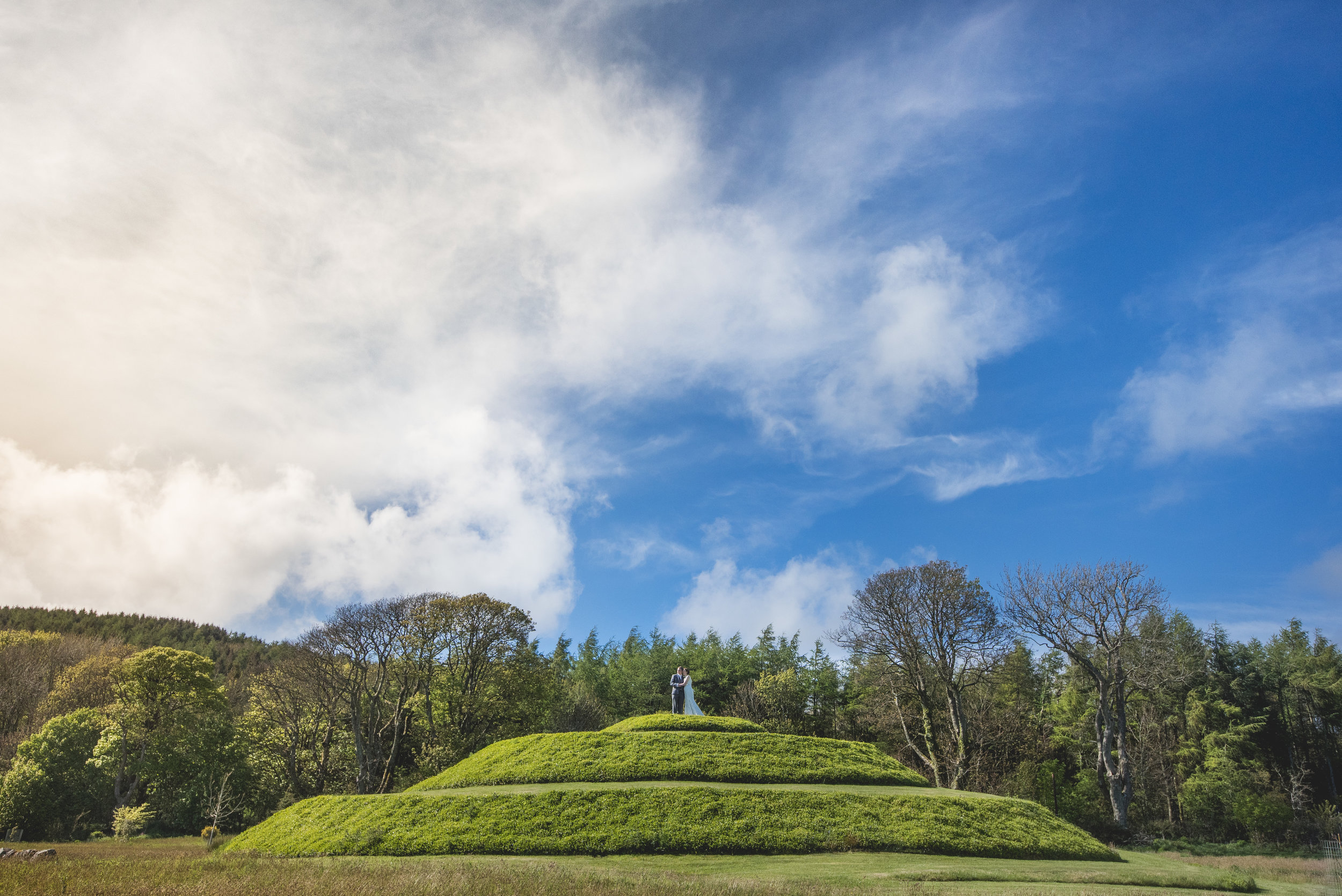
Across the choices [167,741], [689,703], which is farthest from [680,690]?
[167,741]

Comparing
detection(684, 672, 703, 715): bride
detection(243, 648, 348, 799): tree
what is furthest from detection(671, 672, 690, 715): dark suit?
detection(243, 648, 348, 799): tree

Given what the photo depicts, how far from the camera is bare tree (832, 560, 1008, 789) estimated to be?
4453 cm

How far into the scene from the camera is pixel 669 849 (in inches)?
830

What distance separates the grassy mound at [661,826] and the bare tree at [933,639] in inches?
754

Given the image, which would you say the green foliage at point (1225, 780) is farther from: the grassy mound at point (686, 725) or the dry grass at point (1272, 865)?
the grassy mound at point (686, 725)

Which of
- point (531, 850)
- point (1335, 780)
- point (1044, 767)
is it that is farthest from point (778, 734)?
point (1335, 780)

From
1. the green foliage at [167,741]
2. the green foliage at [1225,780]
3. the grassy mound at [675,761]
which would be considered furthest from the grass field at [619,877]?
the green foliage at [167,741]

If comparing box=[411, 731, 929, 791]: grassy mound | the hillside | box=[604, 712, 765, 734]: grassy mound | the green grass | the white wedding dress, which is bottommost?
the green grass

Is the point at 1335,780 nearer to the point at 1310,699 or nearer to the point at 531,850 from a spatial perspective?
the point at 1310,699

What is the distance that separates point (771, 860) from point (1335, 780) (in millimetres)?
60124

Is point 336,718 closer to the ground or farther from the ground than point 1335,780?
farther from the ground

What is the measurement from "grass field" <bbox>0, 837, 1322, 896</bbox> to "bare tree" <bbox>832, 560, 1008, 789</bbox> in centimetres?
2002

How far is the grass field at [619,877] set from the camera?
1316cm

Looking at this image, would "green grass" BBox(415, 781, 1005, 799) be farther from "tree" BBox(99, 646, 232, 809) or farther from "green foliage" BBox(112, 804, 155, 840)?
"tree" BBox(99, 646, 232, 809)
